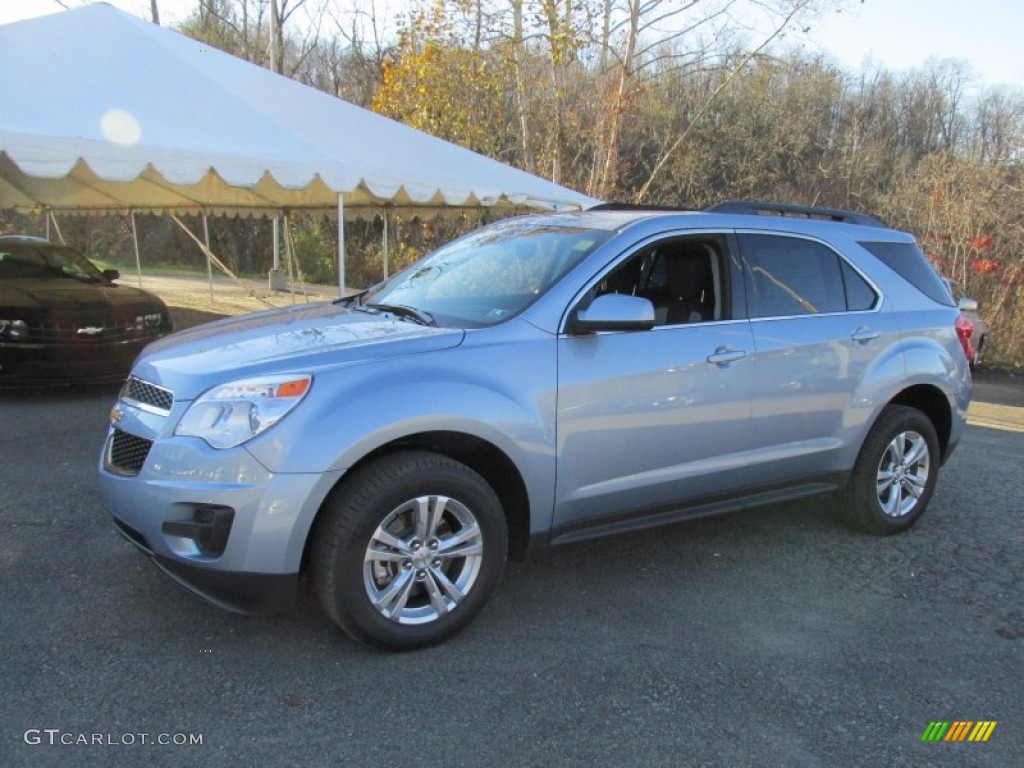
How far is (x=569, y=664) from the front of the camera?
3182 mm

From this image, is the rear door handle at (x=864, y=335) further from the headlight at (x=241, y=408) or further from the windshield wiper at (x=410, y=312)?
the headlight at (x=241, y=408)

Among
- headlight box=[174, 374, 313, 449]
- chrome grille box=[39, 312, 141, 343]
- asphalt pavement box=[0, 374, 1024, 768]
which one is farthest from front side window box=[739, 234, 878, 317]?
chrome grille box=[39, 312, 141, 343]

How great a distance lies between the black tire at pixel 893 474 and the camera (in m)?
4.54

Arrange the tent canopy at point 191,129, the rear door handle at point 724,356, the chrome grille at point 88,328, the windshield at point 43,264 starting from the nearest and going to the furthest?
the rear door handle at point 724,356 → the chrome grille at point 88,328 → the tent canopy at point 191,129 → the windshield at point 43,264

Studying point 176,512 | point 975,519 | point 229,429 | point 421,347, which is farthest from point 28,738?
point 975,519

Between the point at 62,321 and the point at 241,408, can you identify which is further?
the point at 62,321

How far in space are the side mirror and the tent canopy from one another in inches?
232

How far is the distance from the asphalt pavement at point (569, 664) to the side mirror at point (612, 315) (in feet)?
4.23

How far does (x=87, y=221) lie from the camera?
3191 cm

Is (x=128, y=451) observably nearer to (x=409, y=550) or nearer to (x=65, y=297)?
(x=409, y=550)

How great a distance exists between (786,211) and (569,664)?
9.43ft

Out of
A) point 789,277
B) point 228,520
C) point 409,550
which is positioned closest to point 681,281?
point 789,277

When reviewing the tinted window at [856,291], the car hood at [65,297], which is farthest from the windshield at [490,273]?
the car hood at [65,297]

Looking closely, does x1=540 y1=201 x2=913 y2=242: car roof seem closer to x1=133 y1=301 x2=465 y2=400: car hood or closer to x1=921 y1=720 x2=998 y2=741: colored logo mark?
x1=133 y1=301 x2=465 y2=400: car hood
